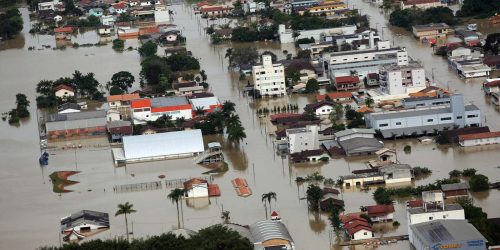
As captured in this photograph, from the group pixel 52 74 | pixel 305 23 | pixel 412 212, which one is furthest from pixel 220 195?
pixel 305 23

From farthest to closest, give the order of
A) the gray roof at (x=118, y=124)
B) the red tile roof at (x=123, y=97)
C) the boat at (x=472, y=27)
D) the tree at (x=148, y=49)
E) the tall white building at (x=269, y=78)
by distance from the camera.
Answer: the boat at (x=472, y=27) < the tree at (x=148, y=49) < the tall white building at (x=269, y=78) < the red tile roof at (x=123, y=97) < the gray roof at (x=118, y=124)

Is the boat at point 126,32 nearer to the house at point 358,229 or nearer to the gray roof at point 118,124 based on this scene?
the gray roof at point 118,124

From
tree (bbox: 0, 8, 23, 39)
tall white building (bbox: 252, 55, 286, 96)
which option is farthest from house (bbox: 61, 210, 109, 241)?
tree (bbox: 0, 8, 23, 39)

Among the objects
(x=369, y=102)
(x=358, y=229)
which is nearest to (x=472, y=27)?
(x=369, y=102)

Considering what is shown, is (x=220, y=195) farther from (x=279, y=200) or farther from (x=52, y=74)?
(x=52, y=74)

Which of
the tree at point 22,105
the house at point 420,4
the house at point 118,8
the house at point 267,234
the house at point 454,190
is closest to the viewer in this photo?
the house at point 267,234

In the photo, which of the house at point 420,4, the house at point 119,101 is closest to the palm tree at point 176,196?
the house at point 119,101

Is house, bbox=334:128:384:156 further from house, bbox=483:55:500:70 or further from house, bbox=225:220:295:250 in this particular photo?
house, bbox=483:55:500:70
